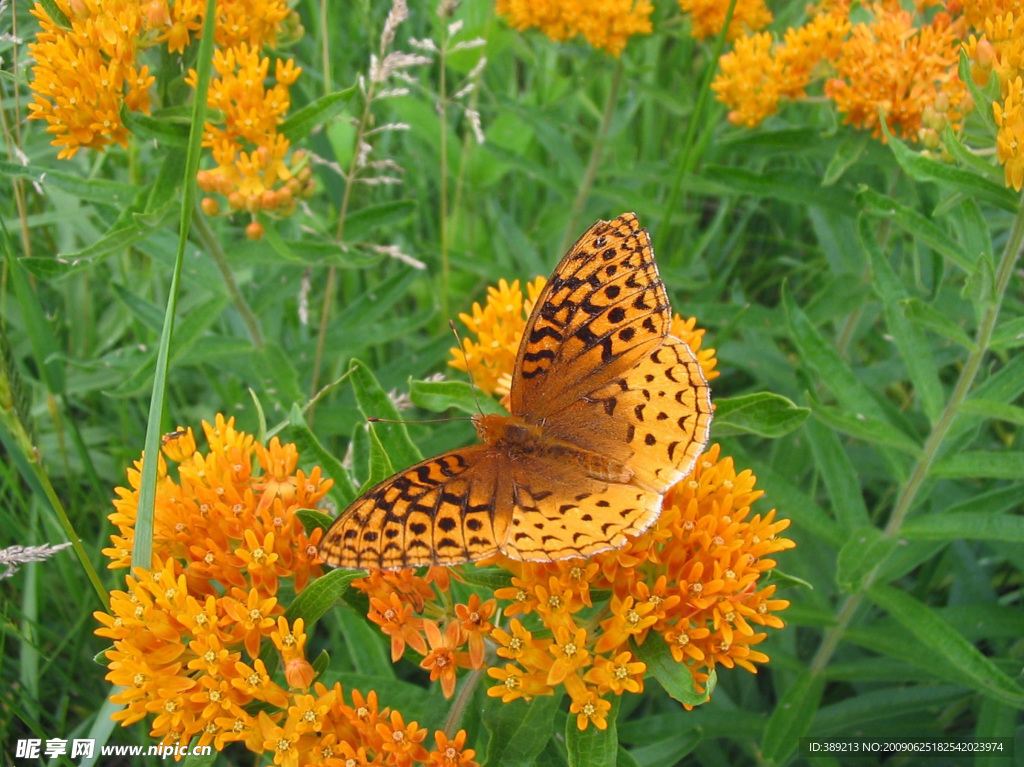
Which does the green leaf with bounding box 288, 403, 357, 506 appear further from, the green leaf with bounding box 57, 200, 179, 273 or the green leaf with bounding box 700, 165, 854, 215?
the green leaf with bounding box 700, 165, 854, 215

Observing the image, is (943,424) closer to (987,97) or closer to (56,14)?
(987,97)

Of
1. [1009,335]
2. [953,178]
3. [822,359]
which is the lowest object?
[822,359]

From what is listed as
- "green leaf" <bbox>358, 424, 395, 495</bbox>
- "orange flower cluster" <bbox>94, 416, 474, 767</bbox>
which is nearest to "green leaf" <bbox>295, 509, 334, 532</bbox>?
"orange flower cluster" <bbox>94, 416, 474, 767</bbox>

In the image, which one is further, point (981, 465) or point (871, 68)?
point (871, 68)

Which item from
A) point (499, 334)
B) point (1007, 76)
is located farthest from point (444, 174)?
point (1007, 76)

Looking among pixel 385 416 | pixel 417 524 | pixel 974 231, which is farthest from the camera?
pixel 974 231

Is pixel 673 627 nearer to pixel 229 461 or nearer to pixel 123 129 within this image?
pixel 229 461
